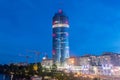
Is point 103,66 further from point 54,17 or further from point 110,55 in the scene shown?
point 54,17

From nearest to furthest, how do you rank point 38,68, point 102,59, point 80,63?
point 38,68
point 102,59
point 80,63

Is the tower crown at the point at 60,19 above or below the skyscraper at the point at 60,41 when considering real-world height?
above

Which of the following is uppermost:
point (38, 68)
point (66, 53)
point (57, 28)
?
point (57, 28)

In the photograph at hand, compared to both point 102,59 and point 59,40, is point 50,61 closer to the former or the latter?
point 59,40

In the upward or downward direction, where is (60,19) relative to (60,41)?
upward

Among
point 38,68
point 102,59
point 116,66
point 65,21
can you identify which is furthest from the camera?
point 65,21

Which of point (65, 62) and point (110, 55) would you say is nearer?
point (110, 55)

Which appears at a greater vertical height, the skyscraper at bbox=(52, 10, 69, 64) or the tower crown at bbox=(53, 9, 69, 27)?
the tower crown at bbox=(53, 9, 69, 27)

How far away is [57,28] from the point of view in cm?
13488

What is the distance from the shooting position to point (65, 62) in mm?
130750

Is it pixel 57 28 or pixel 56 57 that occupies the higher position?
pixel 57 28

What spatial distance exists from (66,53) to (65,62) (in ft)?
15.3

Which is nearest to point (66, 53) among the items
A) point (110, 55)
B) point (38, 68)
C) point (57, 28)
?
point (57, 28)

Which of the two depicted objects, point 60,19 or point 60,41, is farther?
point 60,19
